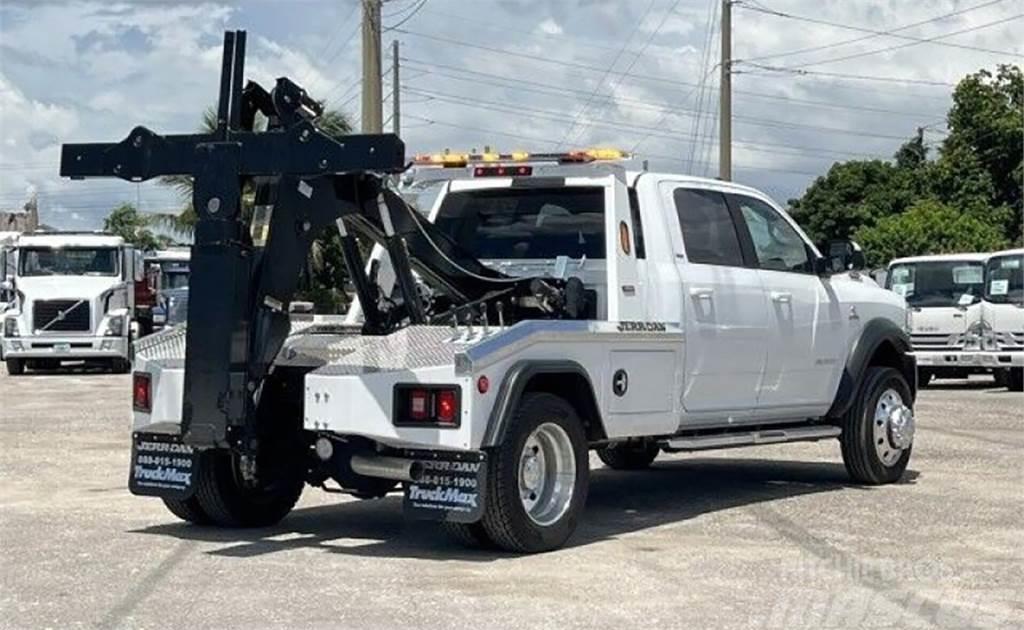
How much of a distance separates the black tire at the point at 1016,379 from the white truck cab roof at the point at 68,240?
1554 centimetres

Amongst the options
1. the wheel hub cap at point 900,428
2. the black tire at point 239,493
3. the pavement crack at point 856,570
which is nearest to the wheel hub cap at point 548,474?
the pavement crack at point 856,570

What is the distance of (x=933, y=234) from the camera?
5153 cm

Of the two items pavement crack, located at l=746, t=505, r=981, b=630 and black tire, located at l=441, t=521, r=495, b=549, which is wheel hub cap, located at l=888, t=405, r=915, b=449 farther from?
black tire, located at l=441, t=521, r=495, b=549

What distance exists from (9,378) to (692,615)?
23147 mm

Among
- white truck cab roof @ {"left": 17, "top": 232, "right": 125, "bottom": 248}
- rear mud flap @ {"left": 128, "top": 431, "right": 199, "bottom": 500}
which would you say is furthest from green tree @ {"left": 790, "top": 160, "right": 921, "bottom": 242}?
rear mud flap @ {"left": 128, "top": 431, "right": 199, "bottom": 500}

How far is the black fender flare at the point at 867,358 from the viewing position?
1191cm

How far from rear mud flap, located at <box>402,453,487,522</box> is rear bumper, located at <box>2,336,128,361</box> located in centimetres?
2116

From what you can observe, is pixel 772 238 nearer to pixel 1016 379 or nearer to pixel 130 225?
pixel 1016 379

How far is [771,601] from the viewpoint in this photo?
7.69m

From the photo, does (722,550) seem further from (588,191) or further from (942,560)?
(588,191)

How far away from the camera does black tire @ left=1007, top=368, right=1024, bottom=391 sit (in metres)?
24.0

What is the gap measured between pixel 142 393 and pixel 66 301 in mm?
19755

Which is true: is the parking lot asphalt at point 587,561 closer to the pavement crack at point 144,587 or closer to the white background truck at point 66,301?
the pavement crack at point 144,587

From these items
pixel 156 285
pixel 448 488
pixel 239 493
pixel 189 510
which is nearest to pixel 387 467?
pixel 448 488
